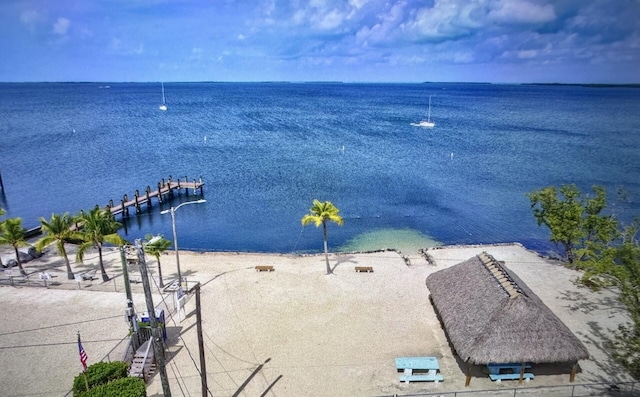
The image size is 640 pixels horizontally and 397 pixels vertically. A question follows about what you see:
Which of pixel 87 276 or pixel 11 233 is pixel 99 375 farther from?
pixel 11 233

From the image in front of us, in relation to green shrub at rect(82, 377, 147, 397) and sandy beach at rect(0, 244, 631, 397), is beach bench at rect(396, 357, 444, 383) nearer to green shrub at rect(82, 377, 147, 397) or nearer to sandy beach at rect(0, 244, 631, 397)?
sandy beach at rect(0, 244, 631, 397)

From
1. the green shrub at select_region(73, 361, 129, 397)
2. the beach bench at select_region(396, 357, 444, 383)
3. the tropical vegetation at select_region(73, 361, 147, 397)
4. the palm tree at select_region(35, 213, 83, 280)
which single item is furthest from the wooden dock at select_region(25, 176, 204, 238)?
the beach bench at select_region(396, 357, 444, 383)

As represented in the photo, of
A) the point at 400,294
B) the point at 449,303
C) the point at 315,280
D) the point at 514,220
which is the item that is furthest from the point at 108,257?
the point at 514,220

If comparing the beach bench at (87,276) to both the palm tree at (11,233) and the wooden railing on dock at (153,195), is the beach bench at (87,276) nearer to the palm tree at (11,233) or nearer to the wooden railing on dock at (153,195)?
the palm tree at (11,233)

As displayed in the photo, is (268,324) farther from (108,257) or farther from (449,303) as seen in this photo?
(108,257)

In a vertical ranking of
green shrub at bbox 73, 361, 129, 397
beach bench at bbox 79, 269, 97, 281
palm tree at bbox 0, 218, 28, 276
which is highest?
palm tree at bbox 0, 218, 28, 276

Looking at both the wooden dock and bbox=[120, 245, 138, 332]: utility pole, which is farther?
the wooden dock

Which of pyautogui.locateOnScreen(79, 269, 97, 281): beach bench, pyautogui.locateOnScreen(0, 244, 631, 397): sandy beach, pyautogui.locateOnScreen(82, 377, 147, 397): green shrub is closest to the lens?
pyautogui.locateOnScreen(82, 377, 147, 397): green shrub
